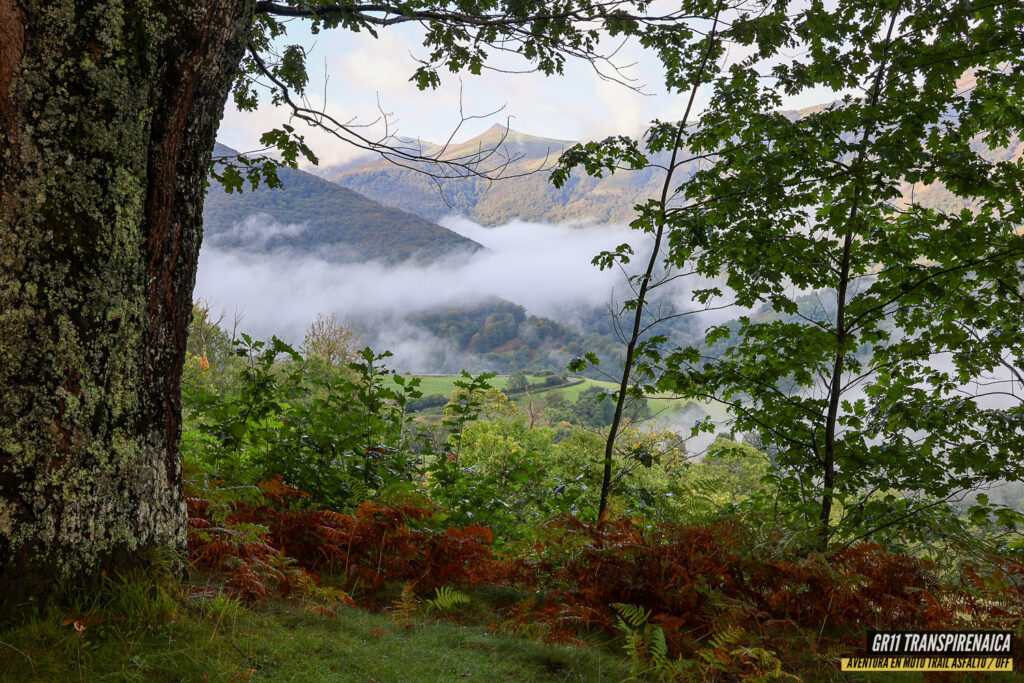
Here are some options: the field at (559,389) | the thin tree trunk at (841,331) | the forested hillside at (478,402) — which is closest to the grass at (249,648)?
the forested hillside at (478,402)

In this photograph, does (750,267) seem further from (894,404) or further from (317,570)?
(317,570)

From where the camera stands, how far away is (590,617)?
9.58ft

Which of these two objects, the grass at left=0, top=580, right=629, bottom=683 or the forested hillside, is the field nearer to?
the forested hillside

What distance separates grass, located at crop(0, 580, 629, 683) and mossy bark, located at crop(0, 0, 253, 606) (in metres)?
0.20

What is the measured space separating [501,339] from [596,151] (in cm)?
17431

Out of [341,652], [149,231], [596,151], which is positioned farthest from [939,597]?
[149,231]

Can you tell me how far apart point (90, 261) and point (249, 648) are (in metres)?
1.52

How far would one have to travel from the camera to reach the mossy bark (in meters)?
1.85

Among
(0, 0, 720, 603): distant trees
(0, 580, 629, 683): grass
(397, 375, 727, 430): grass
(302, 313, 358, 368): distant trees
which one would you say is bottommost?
(397, 375, 727, 430): grass

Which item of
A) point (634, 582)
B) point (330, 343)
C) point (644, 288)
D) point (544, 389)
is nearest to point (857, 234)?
point (644, 288)

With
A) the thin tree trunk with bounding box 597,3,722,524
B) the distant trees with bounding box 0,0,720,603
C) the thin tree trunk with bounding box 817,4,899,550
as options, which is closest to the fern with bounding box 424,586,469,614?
the distant trees with bounding box 0,0,720,603

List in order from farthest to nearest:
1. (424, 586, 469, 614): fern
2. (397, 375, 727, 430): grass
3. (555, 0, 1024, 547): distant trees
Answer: (397, 375, 727, 430): grass, (555, 0, 1024, 547): distant trees, (424, 586, 469, 614): fern

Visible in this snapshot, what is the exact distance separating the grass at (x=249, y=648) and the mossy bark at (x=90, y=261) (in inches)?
8.0

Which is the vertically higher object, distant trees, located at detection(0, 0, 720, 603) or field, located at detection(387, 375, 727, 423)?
distant trees, located at detection(0, 0, 720, 603)
